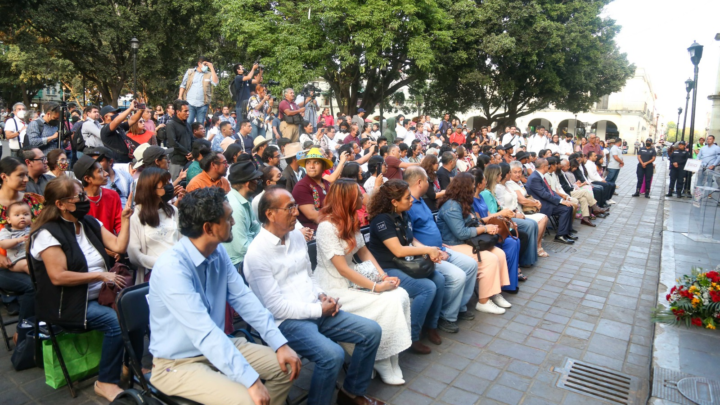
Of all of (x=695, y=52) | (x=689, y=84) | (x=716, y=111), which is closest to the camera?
(x=695, y=52)

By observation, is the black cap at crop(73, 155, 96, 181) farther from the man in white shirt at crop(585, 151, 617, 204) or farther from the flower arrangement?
the man in white shirt at crop(585, 151, 617, 204)

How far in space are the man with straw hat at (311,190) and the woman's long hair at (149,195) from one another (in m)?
1.60

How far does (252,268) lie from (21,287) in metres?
2.13

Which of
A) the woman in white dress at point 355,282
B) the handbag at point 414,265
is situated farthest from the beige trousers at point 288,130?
the woman in white dress at point 355,282

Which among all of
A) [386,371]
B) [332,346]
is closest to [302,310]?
[332,346]

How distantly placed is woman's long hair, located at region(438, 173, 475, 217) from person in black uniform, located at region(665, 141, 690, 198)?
44.9ft

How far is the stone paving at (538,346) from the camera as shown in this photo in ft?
11.6

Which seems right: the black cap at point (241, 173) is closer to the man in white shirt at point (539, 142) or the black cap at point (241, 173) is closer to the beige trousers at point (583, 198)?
the beige trousers at point (583, 198)

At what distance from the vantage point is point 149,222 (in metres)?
3.74

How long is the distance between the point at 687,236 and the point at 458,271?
7.15 m

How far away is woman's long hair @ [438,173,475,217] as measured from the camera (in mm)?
5277

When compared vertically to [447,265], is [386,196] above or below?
above

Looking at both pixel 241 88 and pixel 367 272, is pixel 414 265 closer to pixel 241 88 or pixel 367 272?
pixel 367 272

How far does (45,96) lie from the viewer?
5688cm
